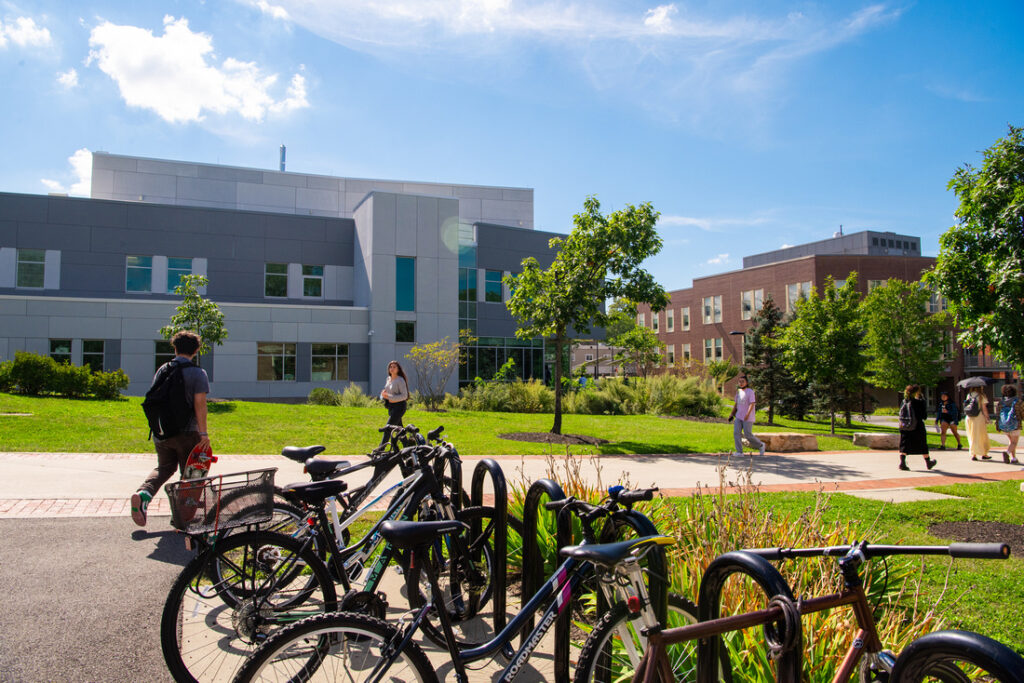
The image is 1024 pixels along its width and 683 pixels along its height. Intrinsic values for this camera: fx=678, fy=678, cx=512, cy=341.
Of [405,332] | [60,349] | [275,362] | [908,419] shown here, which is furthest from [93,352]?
[908,419]

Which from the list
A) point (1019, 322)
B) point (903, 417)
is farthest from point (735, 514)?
point (903, 417)

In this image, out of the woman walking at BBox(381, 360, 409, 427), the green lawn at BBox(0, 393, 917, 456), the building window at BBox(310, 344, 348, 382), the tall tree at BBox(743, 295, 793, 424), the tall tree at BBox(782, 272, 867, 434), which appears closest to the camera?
the woman walking at BBox(381, 360, 409, 427)

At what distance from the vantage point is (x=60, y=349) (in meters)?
31.5

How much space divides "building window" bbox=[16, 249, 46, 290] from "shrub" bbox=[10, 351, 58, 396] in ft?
56.9

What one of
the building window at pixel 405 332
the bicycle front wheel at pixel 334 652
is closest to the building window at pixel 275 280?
the building window at pixel 405 332

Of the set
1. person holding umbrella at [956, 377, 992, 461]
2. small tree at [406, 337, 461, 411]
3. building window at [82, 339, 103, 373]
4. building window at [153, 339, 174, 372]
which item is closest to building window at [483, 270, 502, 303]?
small tree at [406, 337, 461, 411]

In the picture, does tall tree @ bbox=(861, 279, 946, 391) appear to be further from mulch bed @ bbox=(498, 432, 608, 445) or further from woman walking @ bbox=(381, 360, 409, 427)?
woman walking @ bbox=(381, 360, 409, 427)

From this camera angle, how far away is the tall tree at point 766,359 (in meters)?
36.9

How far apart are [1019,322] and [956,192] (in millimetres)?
2344

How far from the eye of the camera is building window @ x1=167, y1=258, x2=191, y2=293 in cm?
3678

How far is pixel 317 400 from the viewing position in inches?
1110

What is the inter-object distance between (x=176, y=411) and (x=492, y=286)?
35360 millimetres

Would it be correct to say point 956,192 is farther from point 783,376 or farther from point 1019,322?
point 783,376

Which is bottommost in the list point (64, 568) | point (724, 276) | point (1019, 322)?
point (64, 568)
